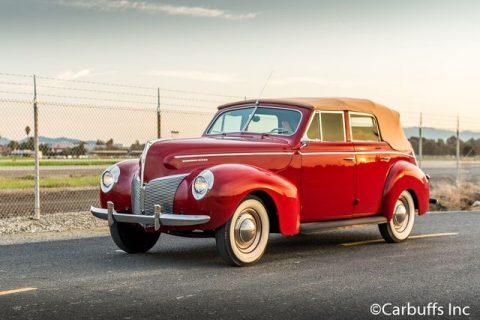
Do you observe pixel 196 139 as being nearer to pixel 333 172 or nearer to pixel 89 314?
pixel 333 172

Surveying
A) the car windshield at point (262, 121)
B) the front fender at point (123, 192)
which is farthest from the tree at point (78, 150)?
the front fender at point (123, 192)

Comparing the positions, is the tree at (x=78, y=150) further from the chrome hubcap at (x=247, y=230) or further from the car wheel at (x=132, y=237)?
the chrome hubcap at (x=247, y=230)

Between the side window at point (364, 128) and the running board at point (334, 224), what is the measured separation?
1.19 meters

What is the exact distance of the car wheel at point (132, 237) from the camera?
366 inches

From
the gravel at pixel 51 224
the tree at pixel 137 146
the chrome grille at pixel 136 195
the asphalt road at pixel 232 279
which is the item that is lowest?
the gravel at pixel 51 224

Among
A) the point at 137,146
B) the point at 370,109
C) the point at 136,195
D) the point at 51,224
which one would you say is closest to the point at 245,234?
the point at 136,195

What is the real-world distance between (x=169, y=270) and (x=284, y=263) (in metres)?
1.48

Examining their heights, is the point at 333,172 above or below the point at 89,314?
above

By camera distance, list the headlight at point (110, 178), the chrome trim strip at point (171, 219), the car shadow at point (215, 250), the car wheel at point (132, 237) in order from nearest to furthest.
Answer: the chrome trim strip at point (171, 219), the car shadow at point (215, 250), the headlight at point (110, 178), the car wheel at point (132, 237)

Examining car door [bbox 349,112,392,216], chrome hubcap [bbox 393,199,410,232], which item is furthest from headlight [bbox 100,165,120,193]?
chrome hubcap [bbox 393,199,410,232]

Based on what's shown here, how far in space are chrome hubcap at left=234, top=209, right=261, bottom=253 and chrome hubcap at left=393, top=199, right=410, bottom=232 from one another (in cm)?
308

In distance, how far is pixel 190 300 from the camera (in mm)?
6488

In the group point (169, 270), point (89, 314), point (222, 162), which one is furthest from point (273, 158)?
point (89, 314)

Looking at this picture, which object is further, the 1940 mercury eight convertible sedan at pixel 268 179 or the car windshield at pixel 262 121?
the car windshield at pixel 262 121
